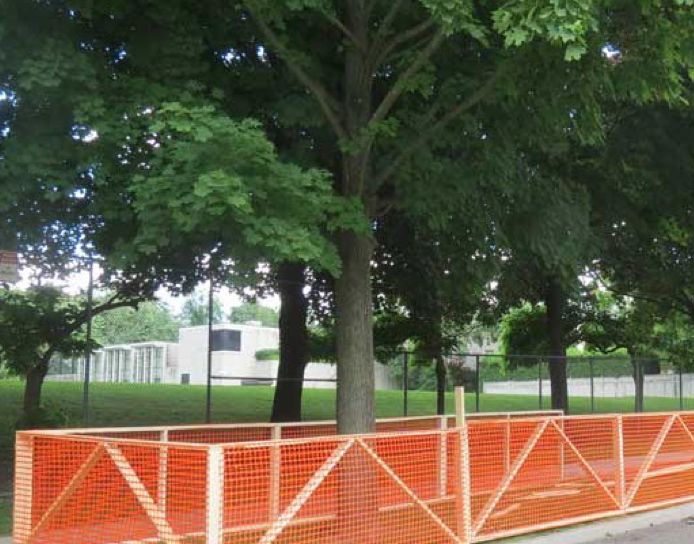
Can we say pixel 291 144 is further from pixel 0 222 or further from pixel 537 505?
pixel 537 505

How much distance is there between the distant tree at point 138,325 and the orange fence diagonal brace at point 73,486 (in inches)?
219

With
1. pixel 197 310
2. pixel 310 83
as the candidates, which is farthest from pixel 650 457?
pixel 197 310

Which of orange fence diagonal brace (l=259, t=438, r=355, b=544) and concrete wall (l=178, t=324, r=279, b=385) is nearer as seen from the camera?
orange fence diagonal brace (l=259, t=438, r=355, b=544)

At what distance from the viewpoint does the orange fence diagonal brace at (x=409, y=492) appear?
7859 millimetres

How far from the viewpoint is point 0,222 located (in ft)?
32.5

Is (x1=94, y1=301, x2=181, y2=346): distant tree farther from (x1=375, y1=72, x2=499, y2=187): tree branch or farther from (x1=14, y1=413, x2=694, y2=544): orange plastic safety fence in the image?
(x1=375, y1=72, x2=499, y2=187): tree branch

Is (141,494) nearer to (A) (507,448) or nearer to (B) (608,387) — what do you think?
(A) (507,448)

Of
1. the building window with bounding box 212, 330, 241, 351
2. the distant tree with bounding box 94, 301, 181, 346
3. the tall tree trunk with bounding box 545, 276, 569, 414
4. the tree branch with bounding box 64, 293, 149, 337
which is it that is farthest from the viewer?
the tall tree trunk with bounding box 545, 276, 569, 414

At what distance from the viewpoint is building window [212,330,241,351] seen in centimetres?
1483

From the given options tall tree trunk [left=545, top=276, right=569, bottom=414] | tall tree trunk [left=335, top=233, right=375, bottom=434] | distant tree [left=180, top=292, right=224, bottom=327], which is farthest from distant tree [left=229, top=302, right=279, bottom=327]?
tall tree trunk [left=545, top=276, right=569, bottom=414]

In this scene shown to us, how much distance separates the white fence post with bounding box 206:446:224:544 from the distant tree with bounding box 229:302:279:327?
10.3 meters

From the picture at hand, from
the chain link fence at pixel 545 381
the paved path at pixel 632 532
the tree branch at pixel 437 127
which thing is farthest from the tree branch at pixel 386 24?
the chain link fence at pixel 545 381

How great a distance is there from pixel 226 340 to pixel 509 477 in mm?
7744

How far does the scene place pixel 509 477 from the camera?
31.1ft
